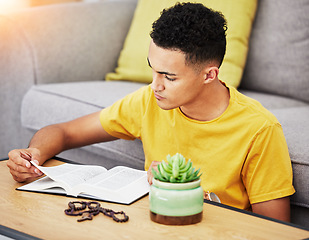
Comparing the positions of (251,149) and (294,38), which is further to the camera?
(294,38)

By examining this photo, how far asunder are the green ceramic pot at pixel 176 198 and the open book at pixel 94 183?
154 millimetres

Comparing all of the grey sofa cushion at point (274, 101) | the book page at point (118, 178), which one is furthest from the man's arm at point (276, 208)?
the grey sofa cushion at point (274, 101)

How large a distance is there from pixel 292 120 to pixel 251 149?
402 millimetres

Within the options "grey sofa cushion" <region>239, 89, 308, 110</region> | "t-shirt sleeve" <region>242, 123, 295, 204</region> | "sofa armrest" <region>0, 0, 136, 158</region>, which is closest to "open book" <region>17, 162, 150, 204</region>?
"t-shirt sleeve" <region>242, 123, 295, 204</region>

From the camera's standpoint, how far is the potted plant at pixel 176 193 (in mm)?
970

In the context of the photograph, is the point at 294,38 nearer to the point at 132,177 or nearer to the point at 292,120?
the point at 292,120

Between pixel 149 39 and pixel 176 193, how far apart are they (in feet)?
4.79

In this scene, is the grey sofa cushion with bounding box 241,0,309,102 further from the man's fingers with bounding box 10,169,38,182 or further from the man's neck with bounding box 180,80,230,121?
the man's fingers with bounding box 10,169,38,182

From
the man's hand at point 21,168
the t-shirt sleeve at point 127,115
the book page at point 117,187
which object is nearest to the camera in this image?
the book page at point 117,187

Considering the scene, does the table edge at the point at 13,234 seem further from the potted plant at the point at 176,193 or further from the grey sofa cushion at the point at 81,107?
the grey sofa cushion at the point at 81,107

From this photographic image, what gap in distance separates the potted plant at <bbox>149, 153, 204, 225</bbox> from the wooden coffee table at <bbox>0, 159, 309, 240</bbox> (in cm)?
2

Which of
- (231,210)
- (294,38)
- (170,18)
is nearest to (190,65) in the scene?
(170,18)

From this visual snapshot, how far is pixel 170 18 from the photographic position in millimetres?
1218

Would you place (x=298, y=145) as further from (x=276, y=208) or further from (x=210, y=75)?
(x=210, y=75)
